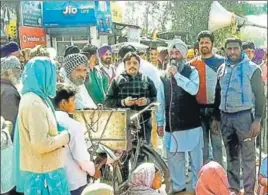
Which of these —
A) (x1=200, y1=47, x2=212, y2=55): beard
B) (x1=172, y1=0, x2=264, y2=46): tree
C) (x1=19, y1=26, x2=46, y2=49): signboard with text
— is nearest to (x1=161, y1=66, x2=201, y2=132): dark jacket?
(x1=200, y1=47, x2=212, y2=55): beard

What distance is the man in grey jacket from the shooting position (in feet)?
10.2

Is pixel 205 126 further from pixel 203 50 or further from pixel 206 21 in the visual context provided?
pixel 206 21

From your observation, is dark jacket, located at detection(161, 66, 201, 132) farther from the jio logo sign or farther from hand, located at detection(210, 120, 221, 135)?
the jio logo sign

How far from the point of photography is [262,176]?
2.85m

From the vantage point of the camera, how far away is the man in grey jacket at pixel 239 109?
3.11 metres

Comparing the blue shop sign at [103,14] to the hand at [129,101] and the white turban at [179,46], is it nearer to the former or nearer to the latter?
the white turban at [179,46]

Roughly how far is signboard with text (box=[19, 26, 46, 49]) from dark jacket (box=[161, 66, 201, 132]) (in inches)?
39.3

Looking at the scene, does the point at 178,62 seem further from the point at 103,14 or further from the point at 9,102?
the point at 9,102

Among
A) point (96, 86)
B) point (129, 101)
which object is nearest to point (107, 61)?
point (96, 86)

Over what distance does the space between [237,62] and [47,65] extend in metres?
1.21

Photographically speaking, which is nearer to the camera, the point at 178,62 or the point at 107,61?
the point at 178,62

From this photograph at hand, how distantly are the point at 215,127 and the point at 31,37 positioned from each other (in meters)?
1.30

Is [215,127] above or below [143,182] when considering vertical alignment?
above

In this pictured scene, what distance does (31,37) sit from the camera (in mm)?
2518
